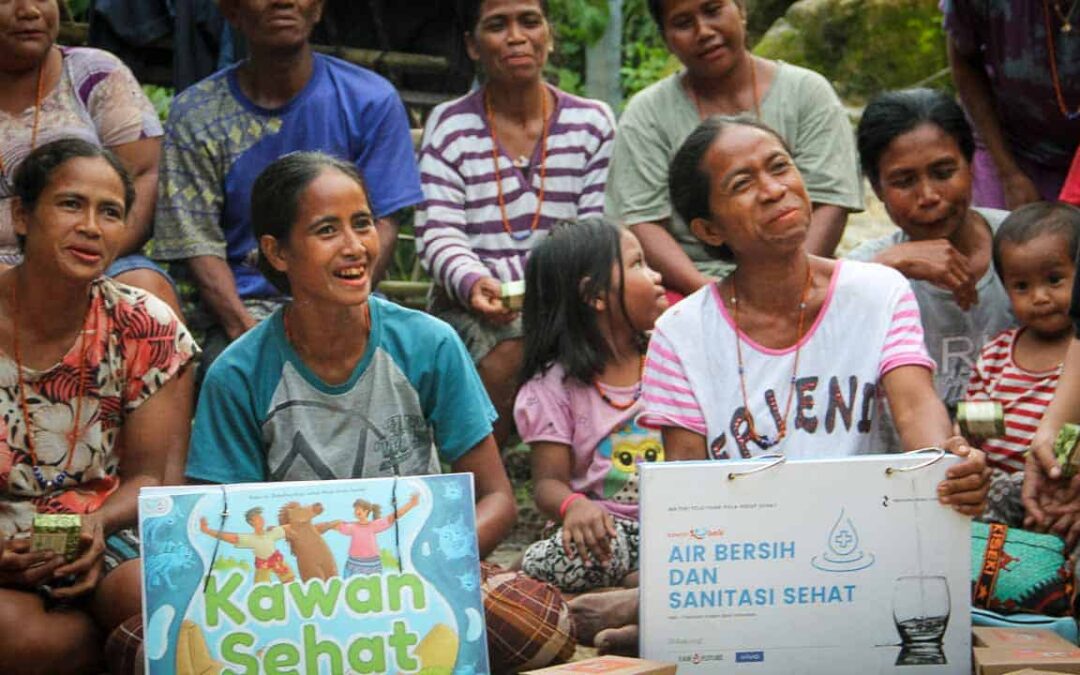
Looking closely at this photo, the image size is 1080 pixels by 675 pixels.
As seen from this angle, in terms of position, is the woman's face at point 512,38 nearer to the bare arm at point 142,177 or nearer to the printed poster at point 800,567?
the bare arm at point 142,177

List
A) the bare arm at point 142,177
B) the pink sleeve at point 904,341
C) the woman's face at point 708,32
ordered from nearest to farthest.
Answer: the pink sleeve at point 904,341, the bare arm at point 142,177, the woman's face at point 708,32

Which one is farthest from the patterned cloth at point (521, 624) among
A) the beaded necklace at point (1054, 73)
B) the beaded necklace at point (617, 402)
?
the beaded necklace at point (1054, 73)

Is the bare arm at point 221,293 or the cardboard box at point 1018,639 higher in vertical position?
the bare arm at point 221,293

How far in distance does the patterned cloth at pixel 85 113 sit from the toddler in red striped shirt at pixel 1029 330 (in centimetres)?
254

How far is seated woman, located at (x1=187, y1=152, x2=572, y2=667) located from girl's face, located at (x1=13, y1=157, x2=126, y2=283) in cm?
43

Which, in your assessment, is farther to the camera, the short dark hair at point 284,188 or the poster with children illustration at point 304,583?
the short dark hair at point 284,188

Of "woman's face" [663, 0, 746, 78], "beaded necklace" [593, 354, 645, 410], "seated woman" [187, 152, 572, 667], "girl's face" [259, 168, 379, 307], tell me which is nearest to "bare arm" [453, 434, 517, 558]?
"seated woman" [187, 152, 572, 667]

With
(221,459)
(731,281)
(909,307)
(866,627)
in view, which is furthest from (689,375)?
(221,459)

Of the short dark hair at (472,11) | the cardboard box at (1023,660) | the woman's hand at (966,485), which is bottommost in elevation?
the cardboard box at (1023,660)

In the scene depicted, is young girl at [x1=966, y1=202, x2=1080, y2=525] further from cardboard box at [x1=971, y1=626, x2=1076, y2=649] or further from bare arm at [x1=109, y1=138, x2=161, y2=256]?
bare arm at [x1=109, y1=138, x2=161, y2=256]

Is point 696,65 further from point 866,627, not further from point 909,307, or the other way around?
point 866,627

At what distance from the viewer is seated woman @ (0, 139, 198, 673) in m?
3.71

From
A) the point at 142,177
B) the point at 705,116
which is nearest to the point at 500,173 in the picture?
→ the point at 705,116

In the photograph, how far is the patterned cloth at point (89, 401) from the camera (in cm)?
376
